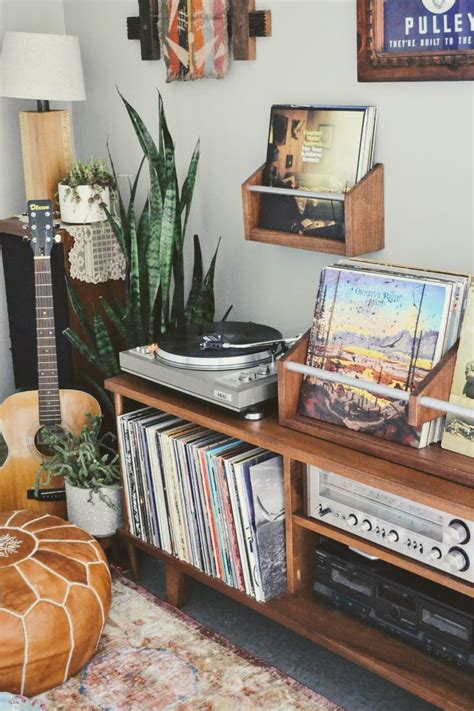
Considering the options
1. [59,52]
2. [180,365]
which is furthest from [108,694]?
[59,52]

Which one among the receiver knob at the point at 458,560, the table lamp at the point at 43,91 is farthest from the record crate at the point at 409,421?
the table lamp at the point at 43,91

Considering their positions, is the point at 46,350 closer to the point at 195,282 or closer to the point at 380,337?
the point at 195,282

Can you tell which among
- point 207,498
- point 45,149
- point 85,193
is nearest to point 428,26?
point 207,498

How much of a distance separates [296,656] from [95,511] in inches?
24.8

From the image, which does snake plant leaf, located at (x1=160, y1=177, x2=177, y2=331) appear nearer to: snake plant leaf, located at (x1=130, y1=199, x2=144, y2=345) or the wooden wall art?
snake plant leaf, located at (x1=130, y1=199, x2=144, y2=345)

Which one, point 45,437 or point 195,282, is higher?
point 195,282

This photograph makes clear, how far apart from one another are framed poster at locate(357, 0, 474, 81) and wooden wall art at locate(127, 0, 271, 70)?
360 mm

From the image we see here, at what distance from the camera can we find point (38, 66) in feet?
8.52

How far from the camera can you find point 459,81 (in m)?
1.82

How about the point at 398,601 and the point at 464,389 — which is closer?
the point at 464,389

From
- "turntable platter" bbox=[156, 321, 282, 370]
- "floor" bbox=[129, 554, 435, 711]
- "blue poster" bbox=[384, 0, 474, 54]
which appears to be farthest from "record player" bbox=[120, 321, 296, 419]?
"blue poster" bbox=[384, 0, 474, 54]

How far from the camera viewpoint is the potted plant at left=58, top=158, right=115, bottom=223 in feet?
8.69

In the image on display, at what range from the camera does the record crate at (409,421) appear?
1588 millimetres

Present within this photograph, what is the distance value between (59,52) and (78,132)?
39 cm
